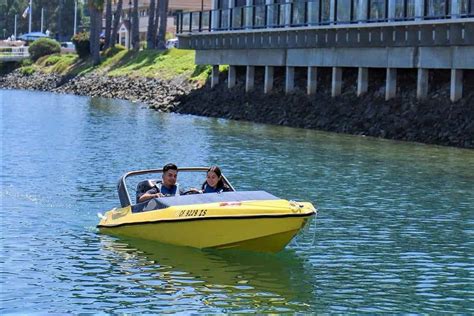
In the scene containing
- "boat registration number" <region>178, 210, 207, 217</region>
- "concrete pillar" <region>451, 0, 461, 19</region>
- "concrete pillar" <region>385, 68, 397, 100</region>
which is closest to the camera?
"boat registration number" <region>178, 210, 207, 217</region>

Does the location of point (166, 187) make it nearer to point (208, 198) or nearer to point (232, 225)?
point (208, 198)

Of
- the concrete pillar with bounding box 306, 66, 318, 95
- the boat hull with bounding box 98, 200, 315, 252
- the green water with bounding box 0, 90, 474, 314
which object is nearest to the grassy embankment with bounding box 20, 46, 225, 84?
the concrete pillar with bounding box 306, 66, 318, 95

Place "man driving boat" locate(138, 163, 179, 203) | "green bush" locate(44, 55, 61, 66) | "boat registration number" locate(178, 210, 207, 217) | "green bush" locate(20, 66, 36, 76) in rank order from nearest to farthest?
"boat registration number" locate(178, 210, 207, 217), "man driving boat" locate(138, 163, 179, 203), "green bush" locate(44, 55, 61, 66), "green bush" locate(20, 66, 36, 76)

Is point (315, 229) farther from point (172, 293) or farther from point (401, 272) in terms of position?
point (172, 293)

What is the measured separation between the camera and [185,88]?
6769 centimetres

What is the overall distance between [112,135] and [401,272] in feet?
93.6

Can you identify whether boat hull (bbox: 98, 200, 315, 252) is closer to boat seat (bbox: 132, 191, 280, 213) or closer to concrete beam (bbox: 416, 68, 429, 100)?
boat seat (bbox: 132, 191, 280, 213)

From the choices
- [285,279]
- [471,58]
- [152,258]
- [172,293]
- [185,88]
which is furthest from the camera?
[185,88]

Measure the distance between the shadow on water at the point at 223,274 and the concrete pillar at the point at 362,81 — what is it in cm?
2851

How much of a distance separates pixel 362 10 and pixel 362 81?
2.97 metres

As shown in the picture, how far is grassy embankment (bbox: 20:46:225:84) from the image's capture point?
72.4m

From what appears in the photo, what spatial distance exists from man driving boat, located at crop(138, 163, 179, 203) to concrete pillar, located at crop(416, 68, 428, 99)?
2496cm

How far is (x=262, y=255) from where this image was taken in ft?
63.6

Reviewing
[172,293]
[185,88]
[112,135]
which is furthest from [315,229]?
[185,88]
